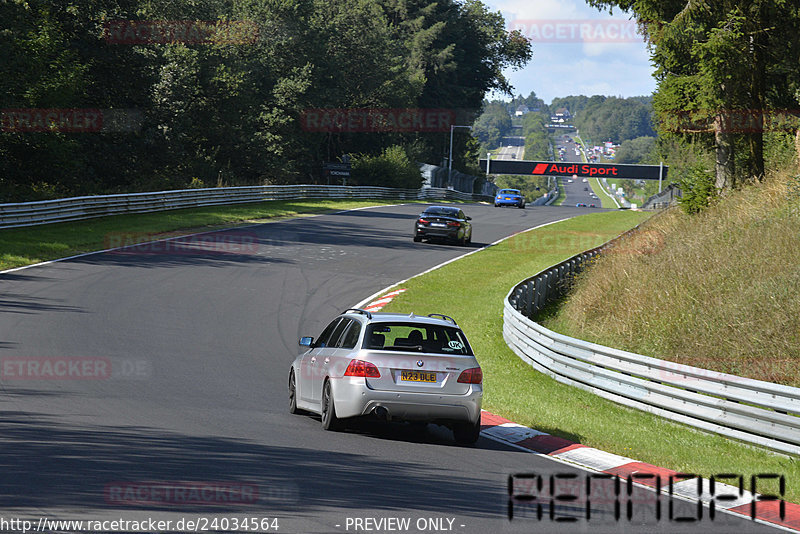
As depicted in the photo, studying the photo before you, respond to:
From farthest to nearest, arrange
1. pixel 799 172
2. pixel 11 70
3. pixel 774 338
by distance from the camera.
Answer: pixel 11 70, pixel 799 172, pixel 774 338

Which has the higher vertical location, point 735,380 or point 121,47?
point 121,47

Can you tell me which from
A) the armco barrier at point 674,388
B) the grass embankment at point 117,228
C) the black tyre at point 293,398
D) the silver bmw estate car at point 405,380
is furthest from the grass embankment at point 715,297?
the grass embankment at point 117,228

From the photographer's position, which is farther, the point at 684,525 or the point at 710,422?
the point at 710,422

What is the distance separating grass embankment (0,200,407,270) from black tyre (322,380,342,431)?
52.5ft

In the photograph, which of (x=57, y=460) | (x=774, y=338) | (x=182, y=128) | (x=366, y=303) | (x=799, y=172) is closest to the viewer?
(x=57, y=460)

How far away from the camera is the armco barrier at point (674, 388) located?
11.4 meters

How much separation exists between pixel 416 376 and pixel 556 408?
4.00 metres

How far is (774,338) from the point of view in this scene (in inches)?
670

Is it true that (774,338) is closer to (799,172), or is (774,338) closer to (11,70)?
(799,172)

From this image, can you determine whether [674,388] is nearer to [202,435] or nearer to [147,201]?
[202,435]

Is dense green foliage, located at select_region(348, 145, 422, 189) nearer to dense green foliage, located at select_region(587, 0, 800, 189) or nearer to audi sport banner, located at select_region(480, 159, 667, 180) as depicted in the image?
audi sport banner, located at select_region(480, 159, 667, 180)

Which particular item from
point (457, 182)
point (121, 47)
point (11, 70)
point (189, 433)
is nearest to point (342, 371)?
point (189, 433)

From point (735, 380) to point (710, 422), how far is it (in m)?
0.90

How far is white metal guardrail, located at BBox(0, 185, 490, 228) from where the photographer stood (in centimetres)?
3089
